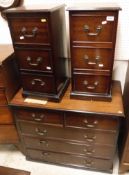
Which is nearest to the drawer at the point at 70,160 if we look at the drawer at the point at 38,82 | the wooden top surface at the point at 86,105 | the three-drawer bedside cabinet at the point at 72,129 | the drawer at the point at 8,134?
the three-drawer bedside cabinet at the point at 72,129

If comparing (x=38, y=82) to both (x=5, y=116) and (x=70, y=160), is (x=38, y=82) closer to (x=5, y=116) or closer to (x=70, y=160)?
(x=5, y=116)

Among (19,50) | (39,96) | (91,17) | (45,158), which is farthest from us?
(45,158)

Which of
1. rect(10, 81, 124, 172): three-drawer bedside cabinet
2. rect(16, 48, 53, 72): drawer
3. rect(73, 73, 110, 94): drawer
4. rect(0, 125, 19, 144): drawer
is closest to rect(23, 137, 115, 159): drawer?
rect(10, 81, 124, 172): three-drawer bedside cabinet

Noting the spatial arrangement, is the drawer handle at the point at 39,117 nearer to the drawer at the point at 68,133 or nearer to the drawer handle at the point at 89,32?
the drawer at the point at 68,133

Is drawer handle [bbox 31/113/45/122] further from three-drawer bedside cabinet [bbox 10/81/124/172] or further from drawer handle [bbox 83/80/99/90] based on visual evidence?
drawer handle [bbox 83/80/99/90]

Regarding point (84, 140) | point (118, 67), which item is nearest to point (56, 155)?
point (84, 140)

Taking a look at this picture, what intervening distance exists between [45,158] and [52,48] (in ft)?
3.41

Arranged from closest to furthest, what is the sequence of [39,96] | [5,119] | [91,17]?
[91,17] < [39,96] < [5,119]

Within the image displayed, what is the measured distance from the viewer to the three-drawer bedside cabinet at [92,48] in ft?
3.64

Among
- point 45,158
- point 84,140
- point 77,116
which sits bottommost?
point 45,158

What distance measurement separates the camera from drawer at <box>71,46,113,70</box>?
1220 millimetres

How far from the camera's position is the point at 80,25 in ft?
3.81

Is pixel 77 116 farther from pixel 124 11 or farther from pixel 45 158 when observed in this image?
pixel 124 11

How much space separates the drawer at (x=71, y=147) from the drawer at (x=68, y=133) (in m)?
0.06
